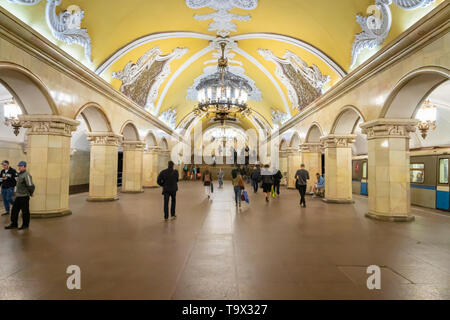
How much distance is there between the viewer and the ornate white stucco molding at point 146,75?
1042 centimetres

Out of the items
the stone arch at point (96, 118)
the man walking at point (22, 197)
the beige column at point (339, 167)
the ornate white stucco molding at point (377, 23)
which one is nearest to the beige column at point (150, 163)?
the stone arch at point (96, 118)

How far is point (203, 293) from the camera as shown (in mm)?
2703

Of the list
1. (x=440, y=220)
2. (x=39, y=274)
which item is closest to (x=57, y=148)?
(x=39, y=274)

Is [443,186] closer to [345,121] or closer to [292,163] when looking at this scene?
[345,121]

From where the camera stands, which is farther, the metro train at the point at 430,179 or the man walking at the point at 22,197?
the metro train at the point at 430,179

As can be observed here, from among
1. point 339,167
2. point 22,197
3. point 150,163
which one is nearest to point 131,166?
point 150,163

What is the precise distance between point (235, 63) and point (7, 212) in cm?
1184

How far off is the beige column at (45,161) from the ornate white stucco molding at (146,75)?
369 centimetres

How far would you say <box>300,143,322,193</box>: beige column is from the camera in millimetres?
12922

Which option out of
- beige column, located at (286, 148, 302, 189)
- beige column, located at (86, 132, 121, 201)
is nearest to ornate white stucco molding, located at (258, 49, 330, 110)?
beige column, located at (286, 148, 302, 189)

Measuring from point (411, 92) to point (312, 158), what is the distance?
6.99m

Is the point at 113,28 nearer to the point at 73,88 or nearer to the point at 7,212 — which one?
the point at 73,88

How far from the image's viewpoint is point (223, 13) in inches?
347

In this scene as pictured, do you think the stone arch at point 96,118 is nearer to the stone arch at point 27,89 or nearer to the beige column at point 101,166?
the beige column at point 101,166
